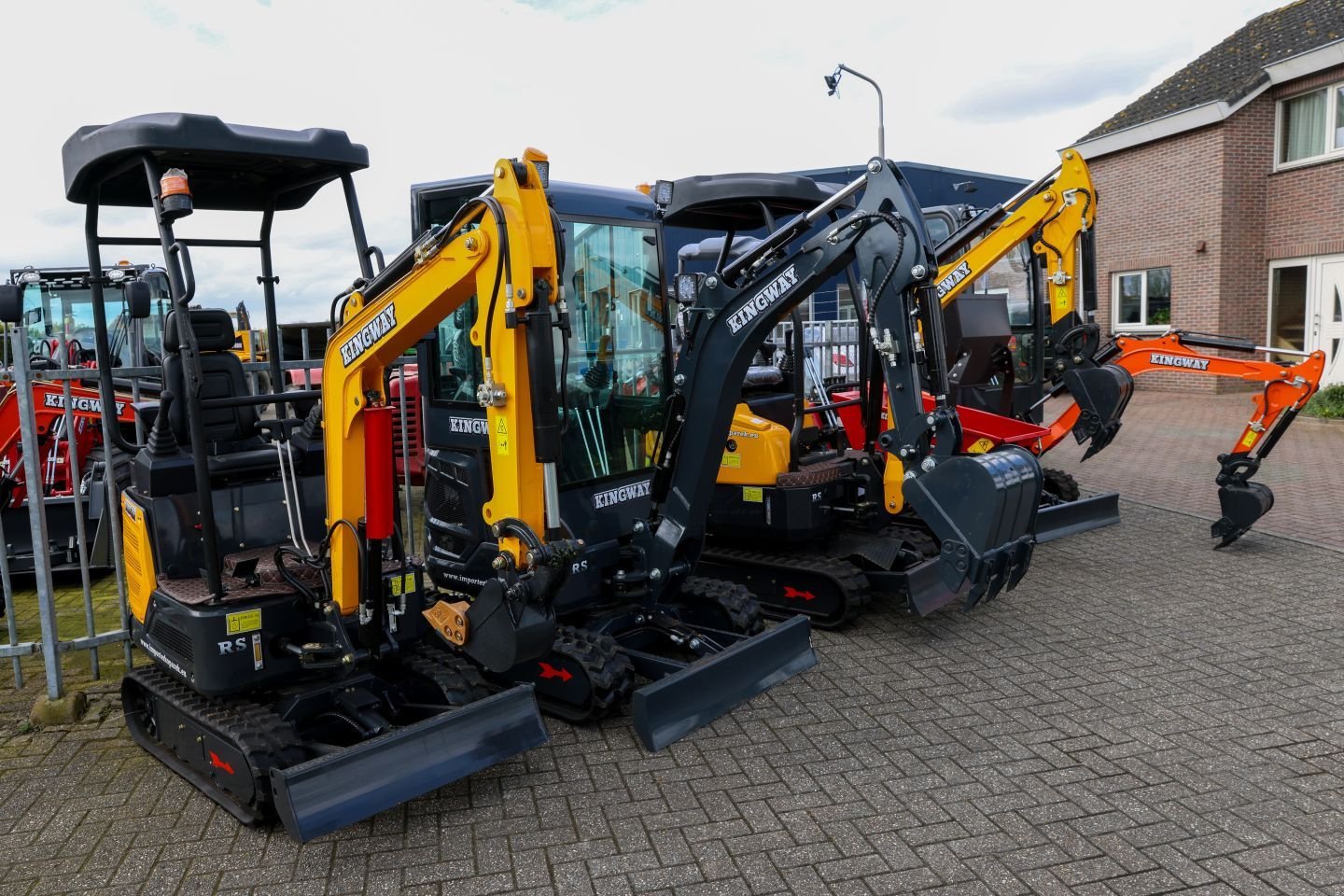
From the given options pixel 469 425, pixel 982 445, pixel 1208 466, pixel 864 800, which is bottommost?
pixel 864 800

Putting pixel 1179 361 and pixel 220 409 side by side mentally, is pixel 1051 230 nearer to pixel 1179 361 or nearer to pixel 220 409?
pixel 1179 361

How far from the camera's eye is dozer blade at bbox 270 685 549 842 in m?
3.70

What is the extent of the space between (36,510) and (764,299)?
12.8ft

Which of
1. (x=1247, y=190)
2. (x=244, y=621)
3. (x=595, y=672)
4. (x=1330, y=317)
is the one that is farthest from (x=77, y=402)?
(x=1247, y=190)

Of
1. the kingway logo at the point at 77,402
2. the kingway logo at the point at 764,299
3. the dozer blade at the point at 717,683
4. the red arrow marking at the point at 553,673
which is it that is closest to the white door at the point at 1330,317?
the kingway logo at the point at 764,299

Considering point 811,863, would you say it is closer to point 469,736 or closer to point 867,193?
point 469,736

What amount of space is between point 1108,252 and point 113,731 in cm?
2065

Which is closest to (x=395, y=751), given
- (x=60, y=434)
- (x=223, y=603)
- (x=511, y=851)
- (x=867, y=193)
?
(x=511, y=851)

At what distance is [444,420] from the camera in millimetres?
5379

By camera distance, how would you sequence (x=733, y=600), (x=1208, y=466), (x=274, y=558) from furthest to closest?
(x=1208, y=466) < (x=733, y=600) < (x=274, y=558)

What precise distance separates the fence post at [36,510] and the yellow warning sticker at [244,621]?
170cm

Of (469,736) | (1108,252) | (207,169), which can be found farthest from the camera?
(1108,252)

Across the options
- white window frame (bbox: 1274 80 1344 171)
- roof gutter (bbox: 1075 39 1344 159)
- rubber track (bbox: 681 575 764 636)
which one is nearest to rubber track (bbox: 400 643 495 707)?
rubber track (bbox: 681 575 764 636)

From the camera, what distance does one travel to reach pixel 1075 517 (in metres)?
8.58
